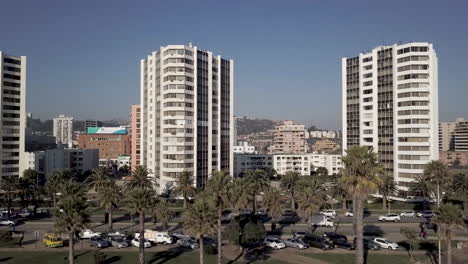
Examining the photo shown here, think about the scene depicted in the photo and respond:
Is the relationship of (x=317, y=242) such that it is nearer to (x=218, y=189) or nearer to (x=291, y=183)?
(x=218, y=189)

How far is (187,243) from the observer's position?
211ft

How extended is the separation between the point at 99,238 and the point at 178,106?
5286 centimetres

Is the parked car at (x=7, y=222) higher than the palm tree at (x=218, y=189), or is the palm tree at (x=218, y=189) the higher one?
the palm tree at (x=218, y=189)

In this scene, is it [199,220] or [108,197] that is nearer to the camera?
[199,220]

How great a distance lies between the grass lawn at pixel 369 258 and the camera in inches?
2203

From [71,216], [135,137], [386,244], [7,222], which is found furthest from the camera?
[135,137]

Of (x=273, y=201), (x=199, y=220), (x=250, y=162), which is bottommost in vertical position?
(x=250, y=162)

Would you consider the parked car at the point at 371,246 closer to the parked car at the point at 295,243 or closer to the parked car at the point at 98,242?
the parked car at the point at 295,243

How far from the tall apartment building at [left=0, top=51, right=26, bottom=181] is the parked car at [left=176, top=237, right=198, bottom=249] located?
9213cm

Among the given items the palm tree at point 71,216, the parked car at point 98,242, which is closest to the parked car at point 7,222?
the parked car at point 98,242

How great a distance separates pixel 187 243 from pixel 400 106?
82.6 m

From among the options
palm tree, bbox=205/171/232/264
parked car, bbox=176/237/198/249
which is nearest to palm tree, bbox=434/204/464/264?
palm tree, bbox=205/171/232/264

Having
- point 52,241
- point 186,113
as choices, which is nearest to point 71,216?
point 52,241

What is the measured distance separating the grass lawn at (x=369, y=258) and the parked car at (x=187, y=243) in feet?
58.4
